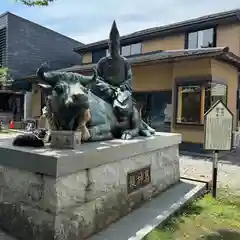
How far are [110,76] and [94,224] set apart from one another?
2.82m

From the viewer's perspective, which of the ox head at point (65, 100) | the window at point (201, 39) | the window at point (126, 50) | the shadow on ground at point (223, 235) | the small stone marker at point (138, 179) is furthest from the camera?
the window at point (126, 50)

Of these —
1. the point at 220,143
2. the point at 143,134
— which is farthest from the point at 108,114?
the point at 220,143

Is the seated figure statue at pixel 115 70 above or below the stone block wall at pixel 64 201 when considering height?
above

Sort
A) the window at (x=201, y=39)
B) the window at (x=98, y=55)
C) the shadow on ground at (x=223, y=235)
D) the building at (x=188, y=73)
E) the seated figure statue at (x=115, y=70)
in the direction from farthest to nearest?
the window at (x=98, y=55), the window at (x=201, y=39), the building at (x=188, y=73), the seated figure statue at (x=115, y=70), the shadow on ground at (x=223, y=235)

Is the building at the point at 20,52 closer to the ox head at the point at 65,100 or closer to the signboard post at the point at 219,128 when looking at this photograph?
the signboard post at the point at 219,128

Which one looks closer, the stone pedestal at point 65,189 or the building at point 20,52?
the stone pedestal at point 65,189

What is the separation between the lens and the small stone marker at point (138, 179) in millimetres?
3777

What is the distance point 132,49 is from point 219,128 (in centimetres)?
1288

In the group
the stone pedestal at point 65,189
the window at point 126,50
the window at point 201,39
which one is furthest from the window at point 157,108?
the stone pedestal at point 65,189

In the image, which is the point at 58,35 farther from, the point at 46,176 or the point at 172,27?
the point at 46,176

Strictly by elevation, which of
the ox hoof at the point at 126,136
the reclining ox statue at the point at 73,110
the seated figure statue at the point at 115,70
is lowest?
the ox hoof at the point at 126,136

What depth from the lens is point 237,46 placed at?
45.2 feet

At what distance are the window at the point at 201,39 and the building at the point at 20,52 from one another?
34.9 ft

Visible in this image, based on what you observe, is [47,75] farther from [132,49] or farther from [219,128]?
[132,49]
